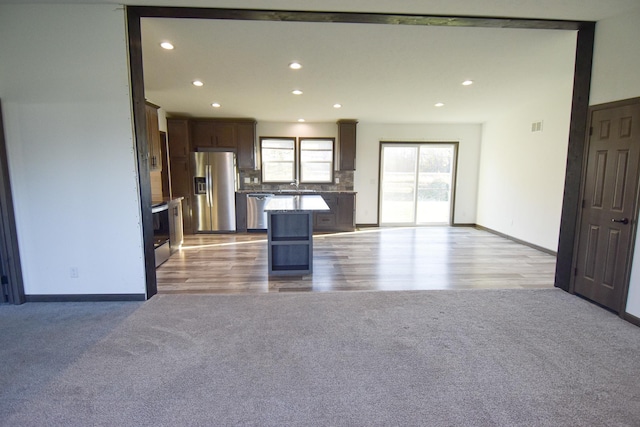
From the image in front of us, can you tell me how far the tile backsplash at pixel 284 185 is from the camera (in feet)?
24.0

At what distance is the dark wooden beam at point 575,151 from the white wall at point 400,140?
13.9 feet

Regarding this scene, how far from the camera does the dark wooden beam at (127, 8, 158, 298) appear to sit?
2.81 meters

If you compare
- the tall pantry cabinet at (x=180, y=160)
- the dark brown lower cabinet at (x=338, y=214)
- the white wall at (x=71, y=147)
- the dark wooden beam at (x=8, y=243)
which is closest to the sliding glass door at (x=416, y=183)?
the dark brown lower cabinet at (x=338, y=214)

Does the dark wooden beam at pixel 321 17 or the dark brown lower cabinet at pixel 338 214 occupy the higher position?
the dark wooden beam at pixel 321 17

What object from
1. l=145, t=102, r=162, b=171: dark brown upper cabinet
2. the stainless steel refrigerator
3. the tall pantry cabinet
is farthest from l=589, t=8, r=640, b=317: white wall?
the tall pantry cabinet

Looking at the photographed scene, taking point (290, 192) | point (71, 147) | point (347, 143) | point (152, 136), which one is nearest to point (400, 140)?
point (347, 143)

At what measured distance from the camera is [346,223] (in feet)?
23.3

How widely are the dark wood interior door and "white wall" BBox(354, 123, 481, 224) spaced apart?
14.6 feet

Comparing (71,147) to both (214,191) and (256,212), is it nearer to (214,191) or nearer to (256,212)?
(214,191)

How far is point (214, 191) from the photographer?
22.0 feet

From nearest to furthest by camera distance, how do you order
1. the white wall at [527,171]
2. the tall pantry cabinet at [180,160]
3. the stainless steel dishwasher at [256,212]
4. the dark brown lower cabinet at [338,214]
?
the white wall at [527,171]
the tall pantry cabinet at [180,160]
the stainless steel dishwasher at [256,212]
the dark brown lower cabinet at [338,214]

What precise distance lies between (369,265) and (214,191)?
156 inches

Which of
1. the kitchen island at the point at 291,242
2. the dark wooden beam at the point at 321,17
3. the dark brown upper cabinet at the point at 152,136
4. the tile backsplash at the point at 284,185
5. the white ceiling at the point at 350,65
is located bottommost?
the kitchen island at the point at 291,242

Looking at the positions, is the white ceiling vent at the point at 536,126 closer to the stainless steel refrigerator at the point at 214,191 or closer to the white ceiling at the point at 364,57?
the white ceiling at the point at 364,57
